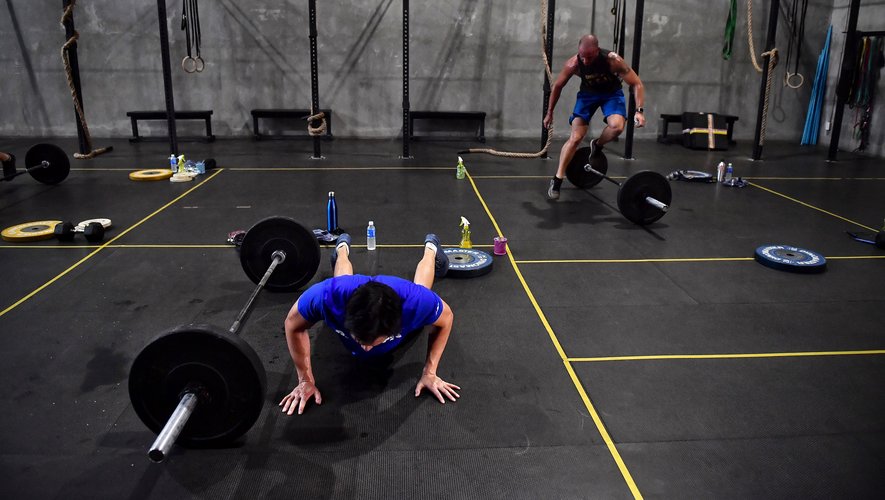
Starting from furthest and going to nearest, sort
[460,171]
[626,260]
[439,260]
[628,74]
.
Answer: [460,171], [628,74], [626,260], [439,260]

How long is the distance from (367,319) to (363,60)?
305 inches

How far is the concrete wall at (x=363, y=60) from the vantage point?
8703mm

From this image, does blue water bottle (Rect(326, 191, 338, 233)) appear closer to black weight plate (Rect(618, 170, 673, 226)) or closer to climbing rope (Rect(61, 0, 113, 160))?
black weight plate (Rect(618, 170, 673, 226))

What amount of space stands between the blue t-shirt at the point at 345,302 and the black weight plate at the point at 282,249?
1033 mm

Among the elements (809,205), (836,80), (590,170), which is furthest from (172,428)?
(836,80)

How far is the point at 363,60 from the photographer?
8.99 meters

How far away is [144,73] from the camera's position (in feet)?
28.9

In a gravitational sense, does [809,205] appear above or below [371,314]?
below

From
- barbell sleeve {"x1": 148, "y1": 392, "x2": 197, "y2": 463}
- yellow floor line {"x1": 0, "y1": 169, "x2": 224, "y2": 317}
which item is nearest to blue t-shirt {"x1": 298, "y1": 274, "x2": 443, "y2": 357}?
barbell sleeve {"x1": 148, "y1": 392, "x2": 197, "y2": 463}

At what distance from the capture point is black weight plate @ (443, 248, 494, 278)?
3514 mm

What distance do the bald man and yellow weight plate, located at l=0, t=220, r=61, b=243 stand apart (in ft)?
12.2

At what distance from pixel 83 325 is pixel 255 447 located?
137cm

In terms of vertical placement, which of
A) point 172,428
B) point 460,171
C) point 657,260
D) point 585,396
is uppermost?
point 460,171

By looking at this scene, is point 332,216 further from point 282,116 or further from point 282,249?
point 282,116
